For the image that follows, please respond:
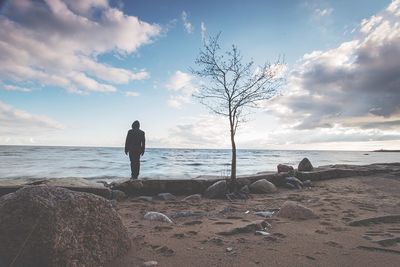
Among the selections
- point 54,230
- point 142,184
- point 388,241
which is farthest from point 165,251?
point 142,184

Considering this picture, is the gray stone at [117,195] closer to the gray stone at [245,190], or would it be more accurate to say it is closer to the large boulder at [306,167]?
the gray stone at [245,190]

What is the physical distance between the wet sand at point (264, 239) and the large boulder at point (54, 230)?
0.35m

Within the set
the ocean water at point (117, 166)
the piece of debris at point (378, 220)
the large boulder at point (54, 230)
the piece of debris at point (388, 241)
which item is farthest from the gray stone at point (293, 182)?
the large boulder at point (54, 230)

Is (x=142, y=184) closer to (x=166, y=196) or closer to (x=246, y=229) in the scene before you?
(x=166, y=196)

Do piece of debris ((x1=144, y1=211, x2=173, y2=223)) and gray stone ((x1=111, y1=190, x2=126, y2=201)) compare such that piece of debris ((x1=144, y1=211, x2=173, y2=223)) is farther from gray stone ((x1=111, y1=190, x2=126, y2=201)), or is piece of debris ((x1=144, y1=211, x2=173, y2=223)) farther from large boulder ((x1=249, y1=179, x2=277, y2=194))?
large boulder ((x1=249, y1=179, x2=277, y2=194))

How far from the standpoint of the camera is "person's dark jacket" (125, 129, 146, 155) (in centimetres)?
1096

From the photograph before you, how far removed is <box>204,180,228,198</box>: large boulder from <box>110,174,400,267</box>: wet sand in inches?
53.4

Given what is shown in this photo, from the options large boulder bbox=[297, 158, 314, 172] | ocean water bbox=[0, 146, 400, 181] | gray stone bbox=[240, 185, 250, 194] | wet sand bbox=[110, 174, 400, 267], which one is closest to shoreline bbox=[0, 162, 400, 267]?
wet sand bbox=[110, 174, 400, 267]

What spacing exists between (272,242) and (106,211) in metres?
2.29

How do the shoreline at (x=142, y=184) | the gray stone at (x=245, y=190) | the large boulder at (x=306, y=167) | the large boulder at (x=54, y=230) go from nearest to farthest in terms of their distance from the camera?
Result: 1. the large boulder at (x=54, y=230)
2. the shoreline at (x=142, y=184)
3. the gray stone at (x=245, y=190)
4. the large boulder at (x=306, y=167)

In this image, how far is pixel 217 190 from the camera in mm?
8820

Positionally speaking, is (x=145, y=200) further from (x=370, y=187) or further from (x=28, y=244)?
(x=370, y=187)

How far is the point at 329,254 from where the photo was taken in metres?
3.60

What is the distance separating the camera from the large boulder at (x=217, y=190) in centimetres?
877
